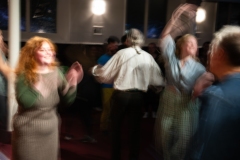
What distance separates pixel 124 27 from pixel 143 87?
512cm

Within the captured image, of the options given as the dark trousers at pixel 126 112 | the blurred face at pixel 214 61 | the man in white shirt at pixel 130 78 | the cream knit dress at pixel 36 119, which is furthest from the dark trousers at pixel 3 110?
the blurred face at pixel 214 61

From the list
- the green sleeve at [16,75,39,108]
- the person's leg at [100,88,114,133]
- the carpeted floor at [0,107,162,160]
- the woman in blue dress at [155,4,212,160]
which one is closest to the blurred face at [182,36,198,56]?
the woman in blue dress at [155,4,212,160]

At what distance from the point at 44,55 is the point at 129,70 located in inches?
43.6

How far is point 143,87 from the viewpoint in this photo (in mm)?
3389

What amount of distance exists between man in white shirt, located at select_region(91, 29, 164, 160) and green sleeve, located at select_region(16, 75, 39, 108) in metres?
1.19

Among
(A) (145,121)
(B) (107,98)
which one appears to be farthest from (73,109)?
(A) (145,121)

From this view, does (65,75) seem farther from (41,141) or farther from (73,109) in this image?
(73,109)

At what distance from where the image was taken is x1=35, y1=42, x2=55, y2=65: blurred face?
2398mm

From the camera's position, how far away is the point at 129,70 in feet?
10.8

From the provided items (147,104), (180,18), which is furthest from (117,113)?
(147,104)

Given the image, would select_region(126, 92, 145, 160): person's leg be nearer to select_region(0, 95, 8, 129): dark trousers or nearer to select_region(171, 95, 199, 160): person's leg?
select_region(171, 95, 199, 160): person's leg

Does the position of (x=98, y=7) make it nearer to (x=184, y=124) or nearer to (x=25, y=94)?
(x=184, y=124)

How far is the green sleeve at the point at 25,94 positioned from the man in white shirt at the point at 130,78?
1.19m

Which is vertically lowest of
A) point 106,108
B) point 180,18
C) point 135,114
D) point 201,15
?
point 106,108
